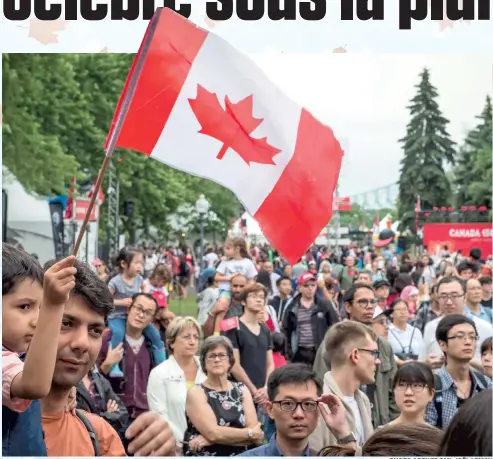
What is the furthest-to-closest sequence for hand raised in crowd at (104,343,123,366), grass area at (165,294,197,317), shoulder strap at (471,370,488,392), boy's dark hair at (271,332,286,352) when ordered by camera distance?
grass area at (165,294,197,317)
boy's dark hair at (271,332,286,352)
hand raised in crowd at (104,343,123,366)
shoulder strap at (471,370,488,392)

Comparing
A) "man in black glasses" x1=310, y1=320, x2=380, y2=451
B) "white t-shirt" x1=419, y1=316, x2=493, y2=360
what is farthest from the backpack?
"white t-shirt" x1=419, y1=316, x2=493, y2=360

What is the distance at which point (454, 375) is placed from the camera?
577 centimetres

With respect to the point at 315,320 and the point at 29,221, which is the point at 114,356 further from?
the point at 29,221

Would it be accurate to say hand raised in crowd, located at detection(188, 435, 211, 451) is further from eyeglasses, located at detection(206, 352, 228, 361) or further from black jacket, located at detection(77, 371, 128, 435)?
eyeglasses, located at detection(206, 352, 228, 361)

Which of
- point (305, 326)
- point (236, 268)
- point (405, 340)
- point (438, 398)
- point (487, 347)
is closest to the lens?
point (438, 398)

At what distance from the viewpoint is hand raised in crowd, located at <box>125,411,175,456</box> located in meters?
1.85

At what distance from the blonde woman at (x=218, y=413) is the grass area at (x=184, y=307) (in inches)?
687

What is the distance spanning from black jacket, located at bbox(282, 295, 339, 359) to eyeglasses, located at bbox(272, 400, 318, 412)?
475 cm

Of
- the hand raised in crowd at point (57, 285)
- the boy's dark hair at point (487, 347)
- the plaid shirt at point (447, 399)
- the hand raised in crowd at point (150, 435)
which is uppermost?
the hand raised in crowd at point (57, 285)

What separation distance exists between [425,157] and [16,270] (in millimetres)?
69899

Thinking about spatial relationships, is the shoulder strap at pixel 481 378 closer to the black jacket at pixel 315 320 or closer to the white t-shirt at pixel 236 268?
the black jacket at pixel 315 320

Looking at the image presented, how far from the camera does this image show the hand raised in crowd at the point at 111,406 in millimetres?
5052

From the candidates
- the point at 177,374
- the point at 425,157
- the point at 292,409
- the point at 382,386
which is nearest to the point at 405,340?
the point at 382,386

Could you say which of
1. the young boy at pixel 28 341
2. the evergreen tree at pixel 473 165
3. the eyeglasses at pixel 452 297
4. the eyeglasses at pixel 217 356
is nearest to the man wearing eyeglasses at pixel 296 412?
the eyeglasses at pixel 217 356
